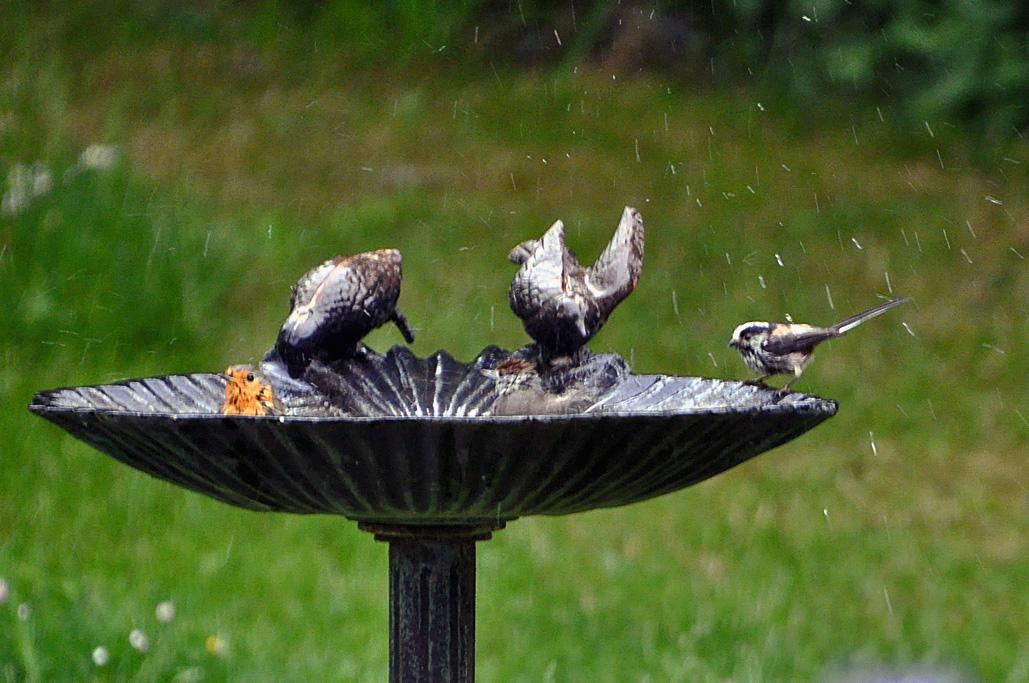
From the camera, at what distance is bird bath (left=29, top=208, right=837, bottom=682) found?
92.3 inches

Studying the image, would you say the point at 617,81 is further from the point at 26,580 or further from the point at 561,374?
A: the point at 561,374

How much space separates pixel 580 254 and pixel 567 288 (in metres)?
4.68

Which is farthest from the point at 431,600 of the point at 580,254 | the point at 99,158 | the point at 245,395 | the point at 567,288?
the point at 580,254

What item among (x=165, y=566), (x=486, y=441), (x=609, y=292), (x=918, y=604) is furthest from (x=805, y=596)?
(x=486, y=441)

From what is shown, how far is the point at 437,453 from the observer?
2.34 meters

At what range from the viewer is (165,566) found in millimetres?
5074

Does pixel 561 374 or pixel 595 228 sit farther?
pixel 595 228

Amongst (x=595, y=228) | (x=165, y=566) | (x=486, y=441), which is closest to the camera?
(x=486, y=441)

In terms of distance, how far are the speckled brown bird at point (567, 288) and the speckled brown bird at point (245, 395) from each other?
56 centimetres

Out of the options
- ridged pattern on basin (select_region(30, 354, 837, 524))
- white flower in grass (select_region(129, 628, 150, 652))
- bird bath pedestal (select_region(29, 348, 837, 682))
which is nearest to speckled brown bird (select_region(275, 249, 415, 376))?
bird bath pedestal (select_region(29, 348, 837, 682))

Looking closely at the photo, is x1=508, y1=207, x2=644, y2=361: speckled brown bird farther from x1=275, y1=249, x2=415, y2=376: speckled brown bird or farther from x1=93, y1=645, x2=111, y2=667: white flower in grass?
x1=93, y1=645, x2=111, y2=667: white flower in grass

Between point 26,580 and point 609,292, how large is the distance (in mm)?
2309

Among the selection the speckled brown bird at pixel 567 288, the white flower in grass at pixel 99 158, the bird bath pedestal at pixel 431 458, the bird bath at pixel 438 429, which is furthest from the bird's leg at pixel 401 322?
the white flower in grass at pixel 99 158

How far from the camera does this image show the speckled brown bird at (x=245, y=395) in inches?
108
